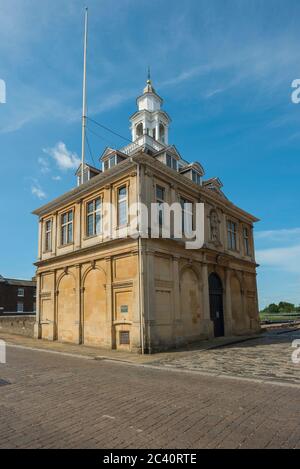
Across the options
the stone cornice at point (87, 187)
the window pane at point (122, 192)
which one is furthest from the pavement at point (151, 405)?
the stone cornice at point (87, 187)

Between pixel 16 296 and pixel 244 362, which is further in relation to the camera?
pixel 16 296

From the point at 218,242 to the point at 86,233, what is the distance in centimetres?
925

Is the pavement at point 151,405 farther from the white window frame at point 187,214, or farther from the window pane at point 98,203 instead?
the window pane at point 98,203

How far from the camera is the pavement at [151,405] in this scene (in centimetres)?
519

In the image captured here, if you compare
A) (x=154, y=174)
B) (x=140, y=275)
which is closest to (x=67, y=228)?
(x=154, y=174)

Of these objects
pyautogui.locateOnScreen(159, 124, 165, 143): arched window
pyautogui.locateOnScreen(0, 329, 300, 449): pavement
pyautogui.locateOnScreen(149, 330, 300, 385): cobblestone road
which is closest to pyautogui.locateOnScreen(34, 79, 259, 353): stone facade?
pyautogui.locateOnScreen(159, 124, 165, 143): arched window

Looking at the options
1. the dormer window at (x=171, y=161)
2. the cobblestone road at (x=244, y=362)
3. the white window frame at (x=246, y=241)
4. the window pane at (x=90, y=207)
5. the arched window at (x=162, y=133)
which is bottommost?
the cobblestone road at (x=244, y=362)

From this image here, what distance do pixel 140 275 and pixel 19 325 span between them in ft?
59.1

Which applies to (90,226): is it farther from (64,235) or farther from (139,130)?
(139,130)

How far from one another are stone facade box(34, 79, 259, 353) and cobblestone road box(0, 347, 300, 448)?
23.4 ft

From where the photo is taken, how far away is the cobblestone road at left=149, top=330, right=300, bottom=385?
10.6m

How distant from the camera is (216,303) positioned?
23.4 metres

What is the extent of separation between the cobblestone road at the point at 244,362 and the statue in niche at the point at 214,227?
860 cm

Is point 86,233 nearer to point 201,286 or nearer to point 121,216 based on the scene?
point 121,216
